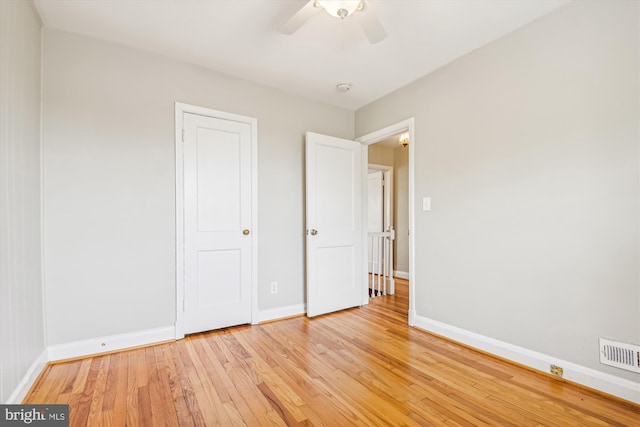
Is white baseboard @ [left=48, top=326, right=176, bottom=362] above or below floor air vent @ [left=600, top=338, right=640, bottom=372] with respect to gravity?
below

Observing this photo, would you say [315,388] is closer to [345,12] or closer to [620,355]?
[620,355]

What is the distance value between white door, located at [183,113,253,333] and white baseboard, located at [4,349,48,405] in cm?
93

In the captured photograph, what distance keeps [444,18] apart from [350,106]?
1685 mm

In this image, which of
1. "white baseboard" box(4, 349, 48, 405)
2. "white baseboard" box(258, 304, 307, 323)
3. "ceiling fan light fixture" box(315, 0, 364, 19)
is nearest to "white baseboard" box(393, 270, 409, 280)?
"white baseboard" box(258, 304, 307, 323)

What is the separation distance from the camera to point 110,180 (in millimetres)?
2363

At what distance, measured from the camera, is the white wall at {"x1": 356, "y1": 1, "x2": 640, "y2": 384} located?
5.73 feet

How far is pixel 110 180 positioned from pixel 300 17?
6.26 feet

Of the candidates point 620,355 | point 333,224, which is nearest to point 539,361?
point 620,355

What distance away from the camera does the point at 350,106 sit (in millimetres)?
3701

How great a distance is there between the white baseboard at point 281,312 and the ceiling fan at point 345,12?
8.46ft

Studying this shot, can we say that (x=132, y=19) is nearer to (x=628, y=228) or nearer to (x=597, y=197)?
(x=597, y=197)

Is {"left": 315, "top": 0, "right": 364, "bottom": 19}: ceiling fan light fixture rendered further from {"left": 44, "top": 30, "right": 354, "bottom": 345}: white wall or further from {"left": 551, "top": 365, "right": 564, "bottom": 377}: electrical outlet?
{"left": 551, "top": 365, "right": 564, "bottom": 377}: electrical outlet

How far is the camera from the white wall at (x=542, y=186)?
5.73ft

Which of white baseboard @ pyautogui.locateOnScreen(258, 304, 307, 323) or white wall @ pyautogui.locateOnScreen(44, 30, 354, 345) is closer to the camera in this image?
white wall @ pyautogui.locateOnScreen(44, 30, 354, 345)
